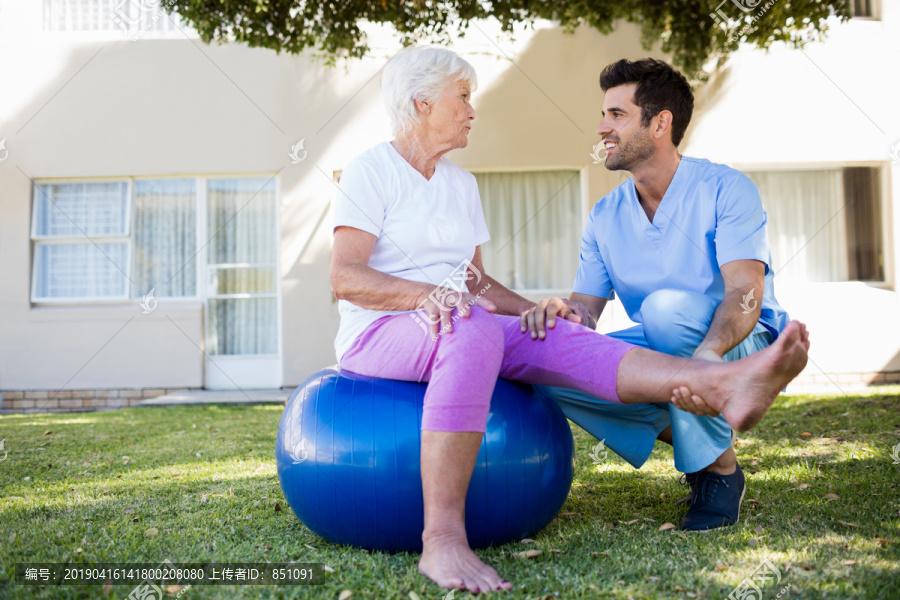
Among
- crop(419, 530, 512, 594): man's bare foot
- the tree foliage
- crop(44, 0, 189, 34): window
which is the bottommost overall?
crop(419, 530, 512, 594): man's bare foot

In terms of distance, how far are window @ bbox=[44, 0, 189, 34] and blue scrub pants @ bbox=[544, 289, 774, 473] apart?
6.86 meters

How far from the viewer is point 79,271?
7.85 metres

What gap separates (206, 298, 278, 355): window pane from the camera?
25.9ft

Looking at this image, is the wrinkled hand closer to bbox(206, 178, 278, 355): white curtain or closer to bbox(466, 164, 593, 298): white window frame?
bbox(466, 164, 593, 298): white window frame

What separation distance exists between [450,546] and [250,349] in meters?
6.22

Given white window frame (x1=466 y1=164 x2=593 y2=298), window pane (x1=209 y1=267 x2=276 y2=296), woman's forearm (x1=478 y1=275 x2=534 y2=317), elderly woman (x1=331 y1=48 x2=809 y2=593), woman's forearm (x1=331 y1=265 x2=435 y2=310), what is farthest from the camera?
window pane (x1=209 y1=267 x2=276 y2=296)

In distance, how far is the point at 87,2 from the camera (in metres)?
7.79

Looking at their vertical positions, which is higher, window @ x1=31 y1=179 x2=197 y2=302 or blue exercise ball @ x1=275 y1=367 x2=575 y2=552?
window @ x1=31 y1=179 x2=197 y2=302

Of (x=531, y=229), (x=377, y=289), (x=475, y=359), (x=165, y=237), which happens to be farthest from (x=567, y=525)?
(x=165, y=237)

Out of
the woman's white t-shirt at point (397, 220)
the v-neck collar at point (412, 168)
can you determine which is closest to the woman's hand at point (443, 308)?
the woman's white t-shirt at point (397, 220)

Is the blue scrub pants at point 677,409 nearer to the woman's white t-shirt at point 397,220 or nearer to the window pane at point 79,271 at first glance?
the woman's white t-shirt at point 397,220

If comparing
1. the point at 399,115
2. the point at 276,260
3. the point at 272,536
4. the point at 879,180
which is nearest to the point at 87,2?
the point at 276,260

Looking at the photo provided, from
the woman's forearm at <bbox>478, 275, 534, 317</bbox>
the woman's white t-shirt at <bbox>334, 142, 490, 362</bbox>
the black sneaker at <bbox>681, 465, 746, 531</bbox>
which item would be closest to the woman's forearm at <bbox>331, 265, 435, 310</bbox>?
the woman's white t-shirt at <bbox>334, 142, 490, 362</bbox>

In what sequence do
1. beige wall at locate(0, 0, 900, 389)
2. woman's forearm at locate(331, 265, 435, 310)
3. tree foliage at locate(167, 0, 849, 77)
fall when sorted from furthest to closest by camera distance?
beige wall at locate(0, 0, 900, 389)
tree foliage at locate(167, 0, 849, 77)
woman's forearm at locate(331, 265, 435, 310)
